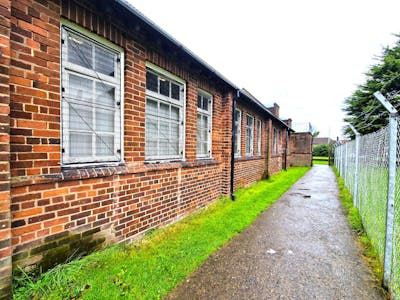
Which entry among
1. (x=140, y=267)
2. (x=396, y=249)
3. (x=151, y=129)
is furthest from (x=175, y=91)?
(x=396, y=249)

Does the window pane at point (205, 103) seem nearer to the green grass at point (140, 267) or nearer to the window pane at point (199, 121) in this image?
the window pane at point (199, 121)

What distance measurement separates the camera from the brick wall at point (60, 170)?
1.93 m

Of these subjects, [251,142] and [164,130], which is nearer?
[164,130]

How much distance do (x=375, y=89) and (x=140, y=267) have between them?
23090 millimetres

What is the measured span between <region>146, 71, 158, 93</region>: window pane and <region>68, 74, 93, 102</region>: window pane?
108 cm

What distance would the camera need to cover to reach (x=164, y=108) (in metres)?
3.95

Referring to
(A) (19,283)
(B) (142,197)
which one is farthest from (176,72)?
(A) (19,283)

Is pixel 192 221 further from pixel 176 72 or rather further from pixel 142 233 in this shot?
pixel 176 72

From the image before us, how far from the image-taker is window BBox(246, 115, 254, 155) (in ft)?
27.6

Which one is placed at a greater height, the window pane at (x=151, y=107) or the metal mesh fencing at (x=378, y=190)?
the window pane at (x=151, y=107)

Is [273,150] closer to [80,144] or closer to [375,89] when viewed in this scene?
[80,144]

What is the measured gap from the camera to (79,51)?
253 cm

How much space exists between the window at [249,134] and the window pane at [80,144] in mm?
6733

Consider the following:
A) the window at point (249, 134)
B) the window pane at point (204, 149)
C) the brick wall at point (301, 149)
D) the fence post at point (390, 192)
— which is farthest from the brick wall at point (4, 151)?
the brick wall at point (301, 149)
